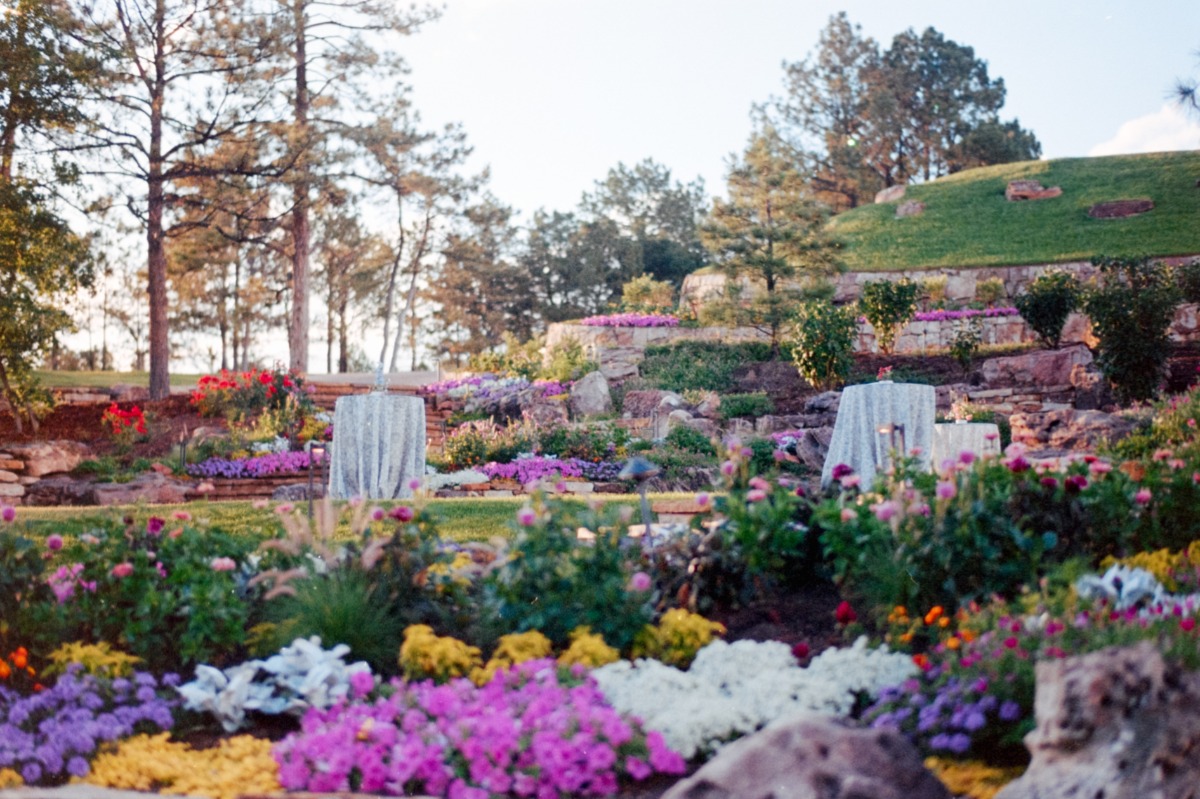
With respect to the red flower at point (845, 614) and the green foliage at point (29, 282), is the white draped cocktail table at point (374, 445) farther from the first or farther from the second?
the green foliage at point (29, 282)

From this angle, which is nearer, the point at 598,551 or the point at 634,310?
the point at 598,551

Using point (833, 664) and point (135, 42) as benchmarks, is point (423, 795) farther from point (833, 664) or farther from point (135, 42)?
point (135, 42)

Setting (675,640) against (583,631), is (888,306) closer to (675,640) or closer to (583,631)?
(675,640)

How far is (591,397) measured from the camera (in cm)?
1659

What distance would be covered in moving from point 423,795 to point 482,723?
0.26 meters

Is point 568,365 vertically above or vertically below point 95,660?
above

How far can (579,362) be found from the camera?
719 inches

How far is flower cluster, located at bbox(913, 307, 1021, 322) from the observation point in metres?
19.3

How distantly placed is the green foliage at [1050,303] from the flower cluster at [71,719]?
15.8 m

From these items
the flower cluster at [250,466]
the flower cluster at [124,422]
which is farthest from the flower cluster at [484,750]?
the flower cluster at [124,422]

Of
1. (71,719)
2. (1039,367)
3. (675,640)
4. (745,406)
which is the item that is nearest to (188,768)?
(71,719)

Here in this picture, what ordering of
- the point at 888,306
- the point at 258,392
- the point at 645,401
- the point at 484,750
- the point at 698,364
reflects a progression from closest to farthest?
the point at 484,750 < the point at 258,392 < the point at 645,401 < the point at 888,306 < the point at 698,364

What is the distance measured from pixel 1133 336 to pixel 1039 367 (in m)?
2.04

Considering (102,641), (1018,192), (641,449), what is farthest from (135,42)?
(1018,192)
